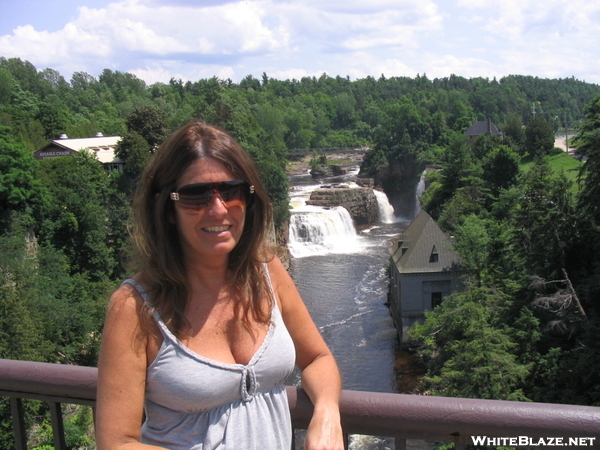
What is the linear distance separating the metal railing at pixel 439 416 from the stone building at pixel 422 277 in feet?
78.1

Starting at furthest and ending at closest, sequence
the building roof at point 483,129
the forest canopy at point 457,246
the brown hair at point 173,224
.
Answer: the building roof at point 483,129, the forest canopy at point 457,246, the brown hair at point 173,224

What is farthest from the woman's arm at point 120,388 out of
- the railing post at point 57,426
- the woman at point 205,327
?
the railing post at point 57,426

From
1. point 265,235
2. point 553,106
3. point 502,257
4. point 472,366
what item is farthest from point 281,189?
point 553,106

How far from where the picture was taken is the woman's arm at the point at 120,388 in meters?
1.86

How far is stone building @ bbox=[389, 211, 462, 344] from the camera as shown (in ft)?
85.7

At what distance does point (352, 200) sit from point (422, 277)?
79.2 feet

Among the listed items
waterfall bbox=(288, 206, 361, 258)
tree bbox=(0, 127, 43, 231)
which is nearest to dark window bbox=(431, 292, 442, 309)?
waterfall bbox=(288, 206, 361, 258)

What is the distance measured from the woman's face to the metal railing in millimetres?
669

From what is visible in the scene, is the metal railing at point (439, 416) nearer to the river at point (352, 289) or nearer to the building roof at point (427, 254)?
the river at point (352, 289)

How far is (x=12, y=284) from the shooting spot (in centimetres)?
2558

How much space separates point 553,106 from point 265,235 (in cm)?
17654

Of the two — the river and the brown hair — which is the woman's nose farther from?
the river

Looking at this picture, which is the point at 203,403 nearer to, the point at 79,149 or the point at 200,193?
the point at 200,193

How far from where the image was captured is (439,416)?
2172 millimetres
